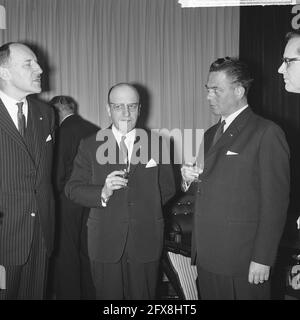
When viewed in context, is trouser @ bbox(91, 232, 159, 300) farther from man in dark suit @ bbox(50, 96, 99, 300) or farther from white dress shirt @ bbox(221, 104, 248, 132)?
man in dark suit @ bbox(50, 96, 99, 300)

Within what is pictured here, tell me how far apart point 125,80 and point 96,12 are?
2.68ft

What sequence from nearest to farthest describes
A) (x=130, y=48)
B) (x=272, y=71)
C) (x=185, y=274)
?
(x=185, y=274) → (x=272, y=71) → (x=130, y=48)

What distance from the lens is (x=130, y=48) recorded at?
517 cm

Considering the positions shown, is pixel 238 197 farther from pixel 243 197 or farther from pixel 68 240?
pixel 68 240

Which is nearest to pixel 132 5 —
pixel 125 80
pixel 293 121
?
pixel 125 80

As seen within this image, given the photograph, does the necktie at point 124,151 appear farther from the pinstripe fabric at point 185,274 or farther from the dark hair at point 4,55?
the pinstripe fabric at point 185,274

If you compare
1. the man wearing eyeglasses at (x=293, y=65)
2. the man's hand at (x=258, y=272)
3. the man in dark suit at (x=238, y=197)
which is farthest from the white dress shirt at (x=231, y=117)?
the man's hand at (x=258, y=272)

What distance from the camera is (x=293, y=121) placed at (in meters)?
5.00

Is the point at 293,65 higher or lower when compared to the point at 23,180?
higher

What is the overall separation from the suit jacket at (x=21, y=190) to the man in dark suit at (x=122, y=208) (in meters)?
0.18

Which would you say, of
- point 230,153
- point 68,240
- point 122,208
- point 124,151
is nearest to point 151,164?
point 124,151

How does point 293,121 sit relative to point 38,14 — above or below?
below

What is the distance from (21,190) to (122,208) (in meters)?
0.52
